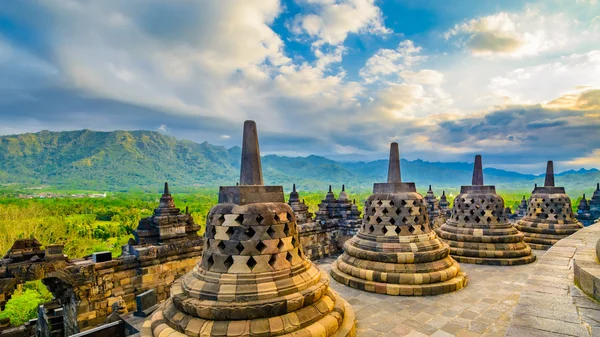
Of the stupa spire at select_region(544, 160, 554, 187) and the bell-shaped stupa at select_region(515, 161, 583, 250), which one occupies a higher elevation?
the stupa spire at select_region(544, 160, 554, 187)

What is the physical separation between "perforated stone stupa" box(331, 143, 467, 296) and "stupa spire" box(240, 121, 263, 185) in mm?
4630

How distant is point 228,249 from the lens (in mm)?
4906

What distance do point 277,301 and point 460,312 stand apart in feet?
15.1

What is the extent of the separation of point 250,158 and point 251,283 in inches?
85.1

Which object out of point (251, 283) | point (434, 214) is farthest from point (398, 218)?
point (434, 214)

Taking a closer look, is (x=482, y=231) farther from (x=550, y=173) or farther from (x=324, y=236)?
(x=550, y=173)

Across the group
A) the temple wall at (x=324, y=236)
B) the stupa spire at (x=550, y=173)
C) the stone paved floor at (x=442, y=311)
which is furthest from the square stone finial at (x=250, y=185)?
the stupa spire at (x=550, y=173)

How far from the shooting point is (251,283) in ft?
15.3

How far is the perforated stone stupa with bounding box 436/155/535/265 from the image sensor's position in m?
11.0

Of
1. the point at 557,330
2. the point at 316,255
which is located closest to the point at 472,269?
the point at 316,255

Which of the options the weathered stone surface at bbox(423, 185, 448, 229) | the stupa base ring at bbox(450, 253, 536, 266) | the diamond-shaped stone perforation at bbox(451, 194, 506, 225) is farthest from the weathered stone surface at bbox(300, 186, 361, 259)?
the weathered stone surface at bbox(423, 185, 448, 229)

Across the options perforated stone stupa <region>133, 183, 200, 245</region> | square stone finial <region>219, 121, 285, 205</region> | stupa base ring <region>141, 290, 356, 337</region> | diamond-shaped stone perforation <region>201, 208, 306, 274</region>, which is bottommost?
stupa base ring <region>141, 290, 356, 337</region>

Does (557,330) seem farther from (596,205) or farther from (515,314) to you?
(596,205)

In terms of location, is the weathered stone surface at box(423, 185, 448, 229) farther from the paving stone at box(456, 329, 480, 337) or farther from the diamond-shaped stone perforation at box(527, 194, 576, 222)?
the paving stone at box(456, 329, 480, 337)
